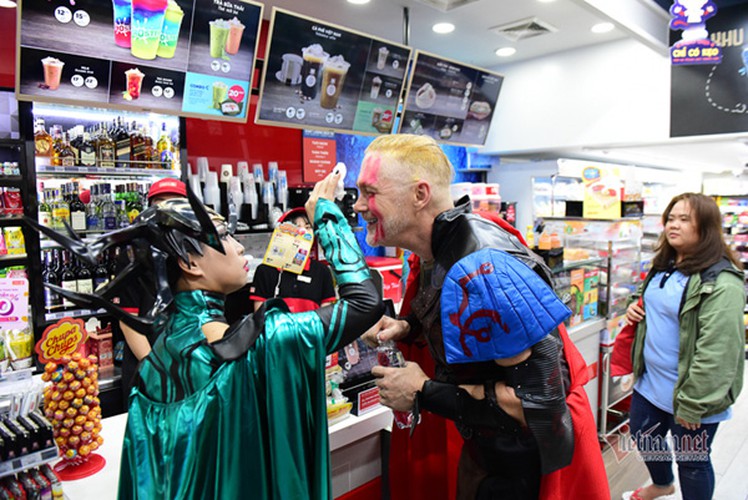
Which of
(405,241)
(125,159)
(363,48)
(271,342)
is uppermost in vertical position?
(363,48)

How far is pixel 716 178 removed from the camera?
10.9 meters

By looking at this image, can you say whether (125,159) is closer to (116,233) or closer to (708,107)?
(116,233)

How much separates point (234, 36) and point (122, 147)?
1.14m

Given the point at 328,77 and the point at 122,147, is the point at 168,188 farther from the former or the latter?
the point at 328,77

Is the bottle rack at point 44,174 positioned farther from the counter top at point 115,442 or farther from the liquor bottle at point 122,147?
the counter top at point 115,442

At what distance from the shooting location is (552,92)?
620 centimetres

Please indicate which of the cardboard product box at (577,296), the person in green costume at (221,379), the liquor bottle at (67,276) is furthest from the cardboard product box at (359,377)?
the liquor bottle at (67,276)

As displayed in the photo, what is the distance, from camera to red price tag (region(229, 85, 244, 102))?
3.81 metres

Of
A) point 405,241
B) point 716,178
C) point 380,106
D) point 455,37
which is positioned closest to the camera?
point 405,241

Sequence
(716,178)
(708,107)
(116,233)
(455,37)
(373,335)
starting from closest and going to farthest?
(116,233) → (373,335) → (708,107) → (455,37) → (716,178)

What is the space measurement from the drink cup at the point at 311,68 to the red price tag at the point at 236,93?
57 centimetres

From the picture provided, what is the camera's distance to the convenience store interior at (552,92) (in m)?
3.90

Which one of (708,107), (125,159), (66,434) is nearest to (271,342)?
(66,434)

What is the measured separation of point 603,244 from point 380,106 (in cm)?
242
